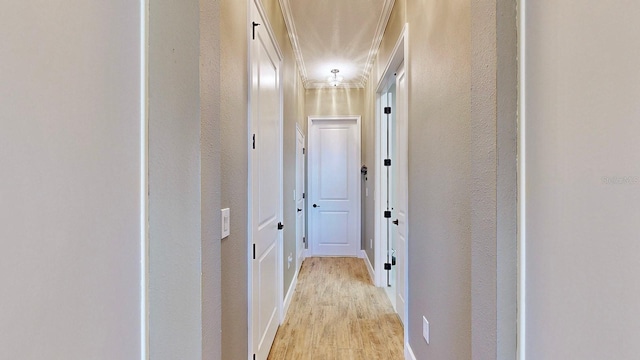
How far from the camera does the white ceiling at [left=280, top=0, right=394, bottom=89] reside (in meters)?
2.76

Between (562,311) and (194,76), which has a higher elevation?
(194,76)

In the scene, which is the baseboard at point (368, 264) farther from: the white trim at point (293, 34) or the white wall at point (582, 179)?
the white wall at point (582, 179)

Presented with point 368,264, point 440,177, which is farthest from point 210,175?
point 368,264

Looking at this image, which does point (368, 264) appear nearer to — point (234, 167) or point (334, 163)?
point (334, 163)

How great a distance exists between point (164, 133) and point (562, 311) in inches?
46.7

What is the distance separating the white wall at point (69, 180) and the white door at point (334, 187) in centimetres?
419

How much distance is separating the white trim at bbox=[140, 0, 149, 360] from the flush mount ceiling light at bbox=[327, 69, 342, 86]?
369cm

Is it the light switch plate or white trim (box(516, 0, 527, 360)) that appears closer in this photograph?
white trim (box(516, 0, 527, 360))

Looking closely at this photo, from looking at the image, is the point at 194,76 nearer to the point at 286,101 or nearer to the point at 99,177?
the point at 99,177

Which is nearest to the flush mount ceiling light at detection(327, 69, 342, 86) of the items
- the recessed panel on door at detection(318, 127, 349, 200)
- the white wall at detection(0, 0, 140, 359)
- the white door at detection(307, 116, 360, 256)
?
the white door at detection(307, 116, 360, 256)

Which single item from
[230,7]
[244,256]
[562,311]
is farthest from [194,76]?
[562,311]

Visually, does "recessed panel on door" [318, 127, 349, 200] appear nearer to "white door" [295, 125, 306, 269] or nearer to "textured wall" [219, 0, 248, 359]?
"white door" [295, 125, 306, 269]

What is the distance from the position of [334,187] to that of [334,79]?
5.62 ft

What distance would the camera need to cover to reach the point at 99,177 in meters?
0.73
